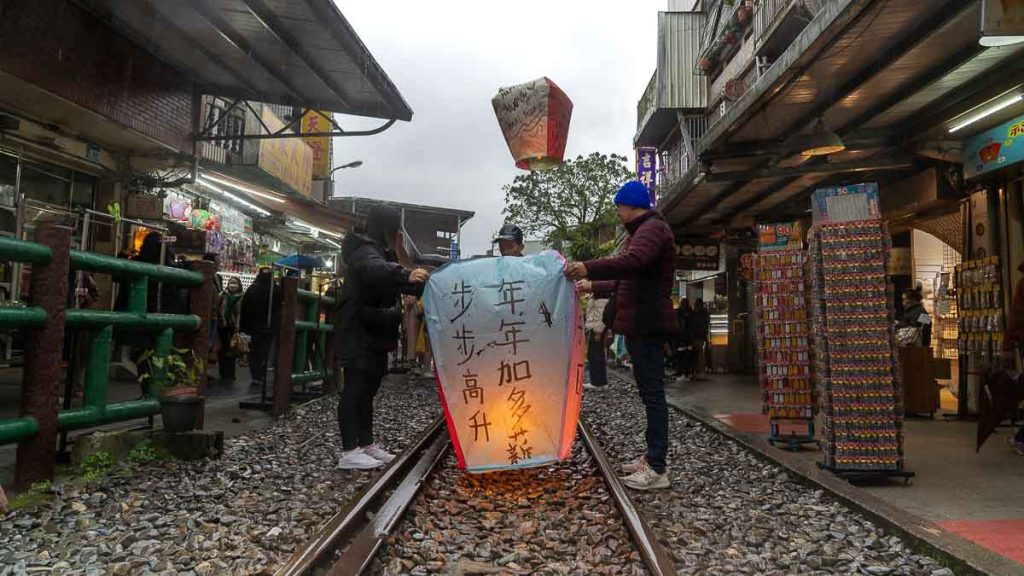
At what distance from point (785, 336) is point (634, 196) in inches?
97.4

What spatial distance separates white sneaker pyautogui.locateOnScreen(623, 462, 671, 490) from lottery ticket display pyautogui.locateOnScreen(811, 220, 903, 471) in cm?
135

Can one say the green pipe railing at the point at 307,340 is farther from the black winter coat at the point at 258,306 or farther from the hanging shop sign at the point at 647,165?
the hanging shop sign at the point at 647,165

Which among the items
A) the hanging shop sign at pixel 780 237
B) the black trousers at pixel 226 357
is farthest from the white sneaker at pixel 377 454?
the black trousers at pixel 226 357

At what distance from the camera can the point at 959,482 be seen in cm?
459

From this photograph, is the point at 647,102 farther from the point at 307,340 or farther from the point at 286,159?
the point at 307,340

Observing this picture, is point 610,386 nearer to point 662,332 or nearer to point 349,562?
point 662,332

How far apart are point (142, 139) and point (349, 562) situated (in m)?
9.62

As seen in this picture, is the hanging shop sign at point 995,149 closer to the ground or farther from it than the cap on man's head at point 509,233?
farther from it

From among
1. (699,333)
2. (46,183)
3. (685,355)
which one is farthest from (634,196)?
(699,333)

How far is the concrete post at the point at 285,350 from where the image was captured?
707cm

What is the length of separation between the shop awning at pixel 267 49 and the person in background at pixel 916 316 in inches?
329

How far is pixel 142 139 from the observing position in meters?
10.0

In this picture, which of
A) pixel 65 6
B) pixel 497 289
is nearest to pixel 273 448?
pixel 497 289

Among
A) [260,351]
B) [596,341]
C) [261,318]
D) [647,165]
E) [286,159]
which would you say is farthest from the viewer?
[647,165]
